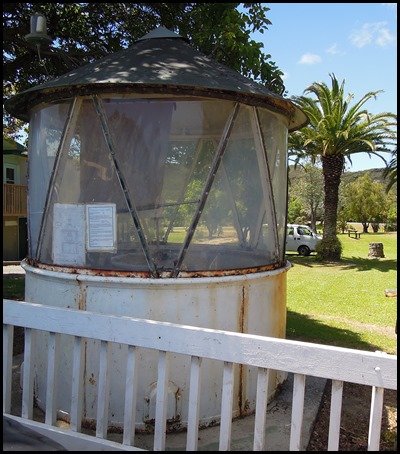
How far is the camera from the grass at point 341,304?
7844 mm

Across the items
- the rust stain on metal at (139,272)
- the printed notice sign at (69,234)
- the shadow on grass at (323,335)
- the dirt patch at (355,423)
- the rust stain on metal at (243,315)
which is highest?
the printed notice sign at (69,234)

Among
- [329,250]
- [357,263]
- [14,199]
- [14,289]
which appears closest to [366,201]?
[329,250]

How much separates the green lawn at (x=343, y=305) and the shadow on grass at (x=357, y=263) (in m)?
0.04

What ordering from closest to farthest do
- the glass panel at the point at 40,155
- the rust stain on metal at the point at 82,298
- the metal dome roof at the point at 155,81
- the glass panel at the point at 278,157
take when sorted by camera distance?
the metal dome roof at the point at 155,81 < the rust stain on metal at the point at 82,298 < the glass panel at the point at 40,155 < the glass panel at the point at 278,157

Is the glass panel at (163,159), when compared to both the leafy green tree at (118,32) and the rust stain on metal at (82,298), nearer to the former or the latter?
the rust stain on metal at (82,298)

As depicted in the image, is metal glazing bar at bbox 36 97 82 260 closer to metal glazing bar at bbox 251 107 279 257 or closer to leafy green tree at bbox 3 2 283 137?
metal glazing bar at bbox 251 107 279 257

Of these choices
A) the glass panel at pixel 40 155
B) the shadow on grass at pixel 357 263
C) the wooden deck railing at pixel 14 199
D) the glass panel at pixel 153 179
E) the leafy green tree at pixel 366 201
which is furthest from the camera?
the leafy green tree at pixel 366 201

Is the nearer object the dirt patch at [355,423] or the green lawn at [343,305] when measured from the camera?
the dirt patch at [355,423]

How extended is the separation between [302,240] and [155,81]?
21.9 metres

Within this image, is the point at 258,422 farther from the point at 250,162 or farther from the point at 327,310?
the point at 327,310

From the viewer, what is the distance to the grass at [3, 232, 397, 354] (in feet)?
25.7

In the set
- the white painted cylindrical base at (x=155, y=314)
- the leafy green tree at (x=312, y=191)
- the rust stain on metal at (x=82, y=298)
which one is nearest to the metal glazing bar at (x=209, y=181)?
the white painted cylindrical base at (x=155, y=314)

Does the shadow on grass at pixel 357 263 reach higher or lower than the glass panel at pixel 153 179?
lower

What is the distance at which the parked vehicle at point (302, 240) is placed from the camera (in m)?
24.5
